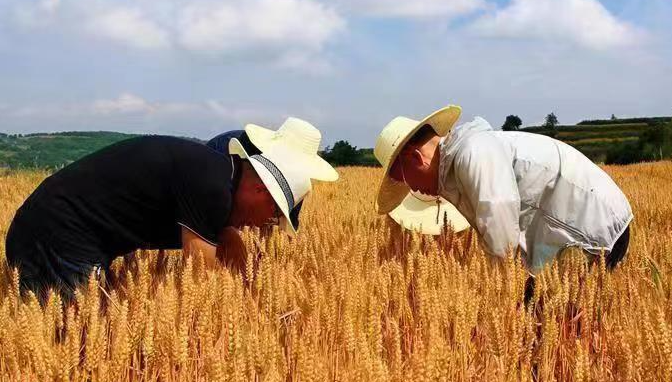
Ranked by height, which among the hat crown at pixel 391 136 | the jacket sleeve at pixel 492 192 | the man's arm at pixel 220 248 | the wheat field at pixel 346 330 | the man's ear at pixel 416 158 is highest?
the hat crown at pixel 391 136

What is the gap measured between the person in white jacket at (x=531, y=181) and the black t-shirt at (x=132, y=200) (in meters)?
0.79

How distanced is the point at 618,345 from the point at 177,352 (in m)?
1.08

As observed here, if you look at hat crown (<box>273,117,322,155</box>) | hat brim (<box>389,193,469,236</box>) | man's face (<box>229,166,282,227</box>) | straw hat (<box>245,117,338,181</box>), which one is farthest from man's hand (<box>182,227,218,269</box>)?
hat brim (<box>389,193,469,236</box>)

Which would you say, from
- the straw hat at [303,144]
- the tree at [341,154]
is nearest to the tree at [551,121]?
the tree at [341,154]

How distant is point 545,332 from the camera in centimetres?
154

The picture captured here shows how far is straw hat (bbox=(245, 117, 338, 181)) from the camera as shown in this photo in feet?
8.43

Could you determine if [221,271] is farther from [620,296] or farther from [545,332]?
[620,296]

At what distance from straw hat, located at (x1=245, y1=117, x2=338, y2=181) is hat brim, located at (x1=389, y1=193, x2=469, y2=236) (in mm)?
896

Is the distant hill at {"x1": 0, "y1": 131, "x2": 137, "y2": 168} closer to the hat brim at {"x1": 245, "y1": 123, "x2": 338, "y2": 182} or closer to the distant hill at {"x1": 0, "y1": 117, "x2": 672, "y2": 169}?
the distant hill at {"x1": 0, "y1": 117, "x2": 672, "y2": 169}

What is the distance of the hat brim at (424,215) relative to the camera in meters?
3.60

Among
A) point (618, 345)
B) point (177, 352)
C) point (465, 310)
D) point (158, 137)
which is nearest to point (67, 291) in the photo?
point (158, 137)

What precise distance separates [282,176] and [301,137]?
632 millimetres

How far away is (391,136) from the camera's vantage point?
2643mm

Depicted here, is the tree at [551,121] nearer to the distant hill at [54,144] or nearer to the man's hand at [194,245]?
the distant hill at [54,144]
